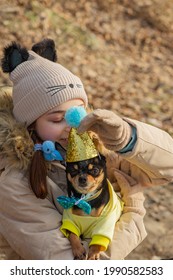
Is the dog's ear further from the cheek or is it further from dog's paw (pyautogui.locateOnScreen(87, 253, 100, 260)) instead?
dog's paw (pyautogui.locateOnScreen(87, 253, 100, 260))

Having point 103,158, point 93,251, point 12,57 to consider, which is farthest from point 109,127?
point 12,57

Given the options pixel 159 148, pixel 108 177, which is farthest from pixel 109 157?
pixel 159 148

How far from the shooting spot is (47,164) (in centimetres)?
335

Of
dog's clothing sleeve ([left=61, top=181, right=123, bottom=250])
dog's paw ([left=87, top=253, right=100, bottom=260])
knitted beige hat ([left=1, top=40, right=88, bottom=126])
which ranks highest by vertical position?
knitted beige hat ([left=1, top=40, right=88, bottom=126])

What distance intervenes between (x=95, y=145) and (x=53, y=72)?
0.49 metres

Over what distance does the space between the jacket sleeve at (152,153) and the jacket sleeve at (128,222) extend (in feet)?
0.58

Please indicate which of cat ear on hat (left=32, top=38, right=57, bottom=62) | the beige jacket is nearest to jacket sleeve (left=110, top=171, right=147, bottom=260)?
the beige jacket

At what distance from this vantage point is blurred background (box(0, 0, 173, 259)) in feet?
25.5

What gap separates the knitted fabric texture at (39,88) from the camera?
11.1 ft

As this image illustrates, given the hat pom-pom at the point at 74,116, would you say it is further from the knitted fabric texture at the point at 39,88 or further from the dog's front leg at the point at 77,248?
the dog's front leg at the point at 77,248

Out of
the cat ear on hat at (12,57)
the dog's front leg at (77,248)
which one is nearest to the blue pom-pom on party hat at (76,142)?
the dog's front leg at (77,248)

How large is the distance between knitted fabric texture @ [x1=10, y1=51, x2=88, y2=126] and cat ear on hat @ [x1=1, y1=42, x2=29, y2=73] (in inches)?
1.8

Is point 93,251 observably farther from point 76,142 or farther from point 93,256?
point 76,142

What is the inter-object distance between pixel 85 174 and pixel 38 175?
258 millimetres
